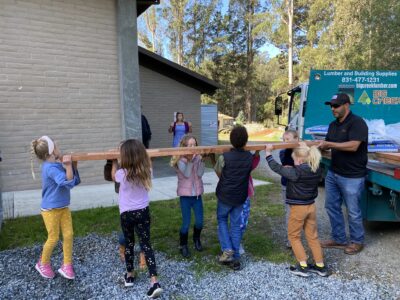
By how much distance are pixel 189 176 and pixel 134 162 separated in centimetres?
91

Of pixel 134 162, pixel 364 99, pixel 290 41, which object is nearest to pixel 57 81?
pixel 134 162

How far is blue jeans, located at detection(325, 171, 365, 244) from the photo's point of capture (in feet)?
13.6

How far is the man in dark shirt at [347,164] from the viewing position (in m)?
4.00

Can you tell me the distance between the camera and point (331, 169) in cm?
438

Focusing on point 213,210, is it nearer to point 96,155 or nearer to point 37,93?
point 96,155

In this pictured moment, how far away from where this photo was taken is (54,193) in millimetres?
3477

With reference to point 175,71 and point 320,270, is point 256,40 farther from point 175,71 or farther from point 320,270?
point 320,270

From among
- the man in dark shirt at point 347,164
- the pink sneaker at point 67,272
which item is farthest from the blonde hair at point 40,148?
the man in dark shirt at point 347,164

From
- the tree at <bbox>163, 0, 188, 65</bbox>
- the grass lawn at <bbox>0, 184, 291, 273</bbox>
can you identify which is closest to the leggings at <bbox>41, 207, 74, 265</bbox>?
the grass lawn at <bbox>0, 184, 291, 273</bbox>

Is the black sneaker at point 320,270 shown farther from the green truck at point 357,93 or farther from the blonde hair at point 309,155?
the green truck at point 357,93

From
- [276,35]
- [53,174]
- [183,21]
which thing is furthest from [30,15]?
[183,21]

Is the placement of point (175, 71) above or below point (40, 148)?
above

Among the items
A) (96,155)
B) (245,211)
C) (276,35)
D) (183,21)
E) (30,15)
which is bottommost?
(245,211)

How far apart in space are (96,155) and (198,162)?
3.92 feet
